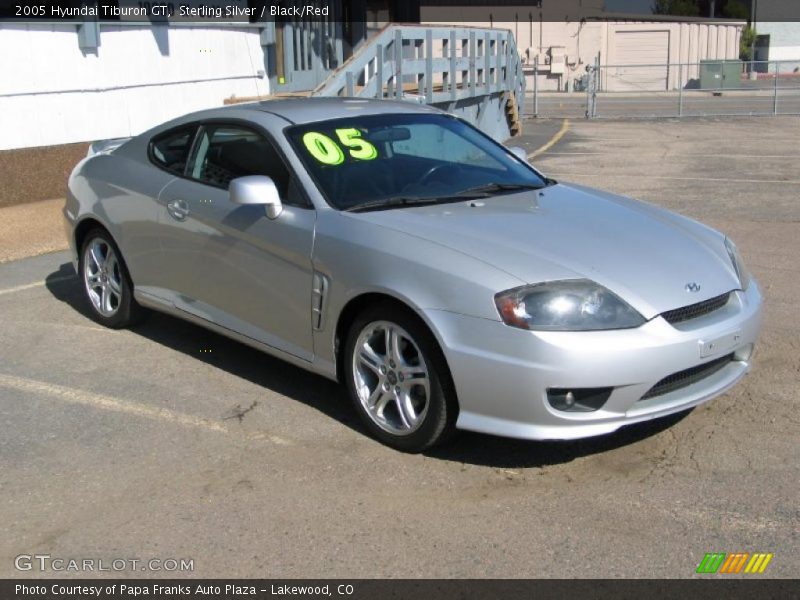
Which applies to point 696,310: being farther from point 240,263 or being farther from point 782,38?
point 782,38

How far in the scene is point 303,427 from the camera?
496 cm

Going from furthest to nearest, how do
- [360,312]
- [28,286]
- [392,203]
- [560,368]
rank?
[28,286] → [392,203] → [360,312] → [560,368]

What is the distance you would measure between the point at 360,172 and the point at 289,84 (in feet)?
39.6

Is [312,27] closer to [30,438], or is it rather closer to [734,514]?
[30,438]

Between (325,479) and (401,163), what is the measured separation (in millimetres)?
1876

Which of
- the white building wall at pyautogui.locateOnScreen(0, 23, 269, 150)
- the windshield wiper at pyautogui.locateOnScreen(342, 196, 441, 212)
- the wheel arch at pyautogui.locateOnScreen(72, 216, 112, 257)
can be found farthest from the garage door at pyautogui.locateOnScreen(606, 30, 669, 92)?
the windshield wiper at pyautogui.locateOnScreen(342, 196, 441, 212)

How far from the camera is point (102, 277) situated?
262 inches

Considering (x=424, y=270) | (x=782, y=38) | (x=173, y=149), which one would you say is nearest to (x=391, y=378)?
(x=424, y=270)

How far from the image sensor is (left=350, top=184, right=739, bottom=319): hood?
4277 mm

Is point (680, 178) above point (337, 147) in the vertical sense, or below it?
below

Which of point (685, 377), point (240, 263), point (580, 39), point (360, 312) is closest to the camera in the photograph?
point (685, 377)

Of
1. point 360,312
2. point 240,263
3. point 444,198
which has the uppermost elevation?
point 444,198

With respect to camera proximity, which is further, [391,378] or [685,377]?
[391,378]

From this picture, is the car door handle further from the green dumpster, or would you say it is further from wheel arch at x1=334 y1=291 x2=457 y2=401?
the green dumpster
